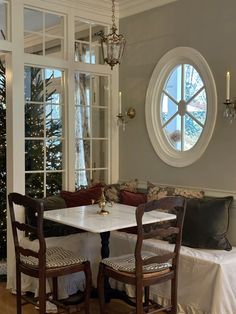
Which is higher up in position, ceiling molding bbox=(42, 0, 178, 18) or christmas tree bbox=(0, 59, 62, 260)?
ceiling molding bbox=(42, 0, 178, 18)

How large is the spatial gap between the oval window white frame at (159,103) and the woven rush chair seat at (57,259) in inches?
60.9

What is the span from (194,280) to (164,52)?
2.30 metres

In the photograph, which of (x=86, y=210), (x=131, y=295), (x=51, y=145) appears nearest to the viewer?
(x=86, y=210)

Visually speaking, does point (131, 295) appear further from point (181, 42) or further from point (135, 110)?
point (181, 42)

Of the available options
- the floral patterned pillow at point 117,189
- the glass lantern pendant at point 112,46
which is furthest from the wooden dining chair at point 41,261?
the glass lantern pendant at point 112,46

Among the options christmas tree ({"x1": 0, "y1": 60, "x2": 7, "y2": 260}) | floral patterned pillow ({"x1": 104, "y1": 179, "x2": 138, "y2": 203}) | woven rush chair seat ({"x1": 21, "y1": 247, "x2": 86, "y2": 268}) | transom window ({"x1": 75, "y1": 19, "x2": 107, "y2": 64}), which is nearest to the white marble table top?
woven rush chair seat ({"x1": 21, "y1": 247, "x2": 86, "y2": 268})

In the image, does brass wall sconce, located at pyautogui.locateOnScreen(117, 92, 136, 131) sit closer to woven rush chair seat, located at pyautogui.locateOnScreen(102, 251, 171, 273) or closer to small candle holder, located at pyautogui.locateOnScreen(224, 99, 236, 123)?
small candle holder, located at pyautogui.locateOnScreen(224, 99, 236, 123)

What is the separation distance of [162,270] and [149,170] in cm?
169

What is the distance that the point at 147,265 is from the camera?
314 cm

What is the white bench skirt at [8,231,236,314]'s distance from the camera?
330 centimetres

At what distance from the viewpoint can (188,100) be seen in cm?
437

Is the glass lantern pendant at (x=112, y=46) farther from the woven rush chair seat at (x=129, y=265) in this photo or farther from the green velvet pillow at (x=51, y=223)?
the woven rush chair seat at (x=129, y=265)

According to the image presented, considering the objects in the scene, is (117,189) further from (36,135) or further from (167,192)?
(36,135)

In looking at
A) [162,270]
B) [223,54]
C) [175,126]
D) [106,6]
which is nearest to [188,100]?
A: [175,126]
